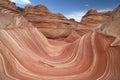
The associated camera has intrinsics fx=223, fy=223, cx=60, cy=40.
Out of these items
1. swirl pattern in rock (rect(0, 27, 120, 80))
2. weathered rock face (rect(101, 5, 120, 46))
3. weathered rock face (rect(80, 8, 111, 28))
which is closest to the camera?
swirl pattern in rock (rect(0, 27, 120, 80))

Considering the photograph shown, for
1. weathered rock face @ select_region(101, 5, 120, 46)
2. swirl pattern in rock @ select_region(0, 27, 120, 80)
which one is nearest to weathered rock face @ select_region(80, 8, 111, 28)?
weathered rock face @ select_region(101, 5, 120, 46)

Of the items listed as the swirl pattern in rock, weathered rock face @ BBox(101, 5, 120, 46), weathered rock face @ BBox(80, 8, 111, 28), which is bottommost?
the swirl pattern in rock

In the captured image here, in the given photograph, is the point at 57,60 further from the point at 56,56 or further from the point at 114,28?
the point at 114,28

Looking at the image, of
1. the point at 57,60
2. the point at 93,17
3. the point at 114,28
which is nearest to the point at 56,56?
the point at 57,60

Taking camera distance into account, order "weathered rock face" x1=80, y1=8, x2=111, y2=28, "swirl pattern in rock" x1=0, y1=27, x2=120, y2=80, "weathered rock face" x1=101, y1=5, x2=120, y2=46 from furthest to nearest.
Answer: "weathered rock face" x1=80, y1=8, x2=111, y2=28 → "weathered rock face" x1=101, y1=5, x2=120, y2=46 → "swirl pattern in rock" x1=0, y1=27, x2=120, y2=80

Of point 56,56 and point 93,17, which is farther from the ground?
point 93,17

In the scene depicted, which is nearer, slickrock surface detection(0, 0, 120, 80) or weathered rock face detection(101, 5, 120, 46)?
slickrock surface detection(0, 0, 120, 80)

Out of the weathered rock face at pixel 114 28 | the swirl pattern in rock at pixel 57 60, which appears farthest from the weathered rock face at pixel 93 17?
the swirl pattern in rock at pixel 57 60

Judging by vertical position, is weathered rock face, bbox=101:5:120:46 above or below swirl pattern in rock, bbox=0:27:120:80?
above

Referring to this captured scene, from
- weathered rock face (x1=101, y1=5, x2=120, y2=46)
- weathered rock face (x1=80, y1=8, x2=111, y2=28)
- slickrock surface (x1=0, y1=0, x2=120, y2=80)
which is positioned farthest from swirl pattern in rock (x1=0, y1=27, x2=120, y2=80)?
weathered rock face (x1=80, y1=8, x2=111, y2=28)

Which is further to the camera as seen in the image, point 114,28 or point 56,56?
point 56,56

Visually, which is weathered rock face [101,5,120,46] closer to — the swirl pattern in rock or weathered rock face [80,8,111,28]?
the swirl pattern in rock

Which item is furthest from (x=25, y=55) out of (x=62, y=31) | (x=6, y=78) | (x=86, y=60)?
(x=62, y=31)

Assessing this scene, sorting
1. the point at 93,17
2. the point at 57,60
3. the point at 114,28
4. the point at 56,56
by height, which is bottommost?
the point at 57,60
